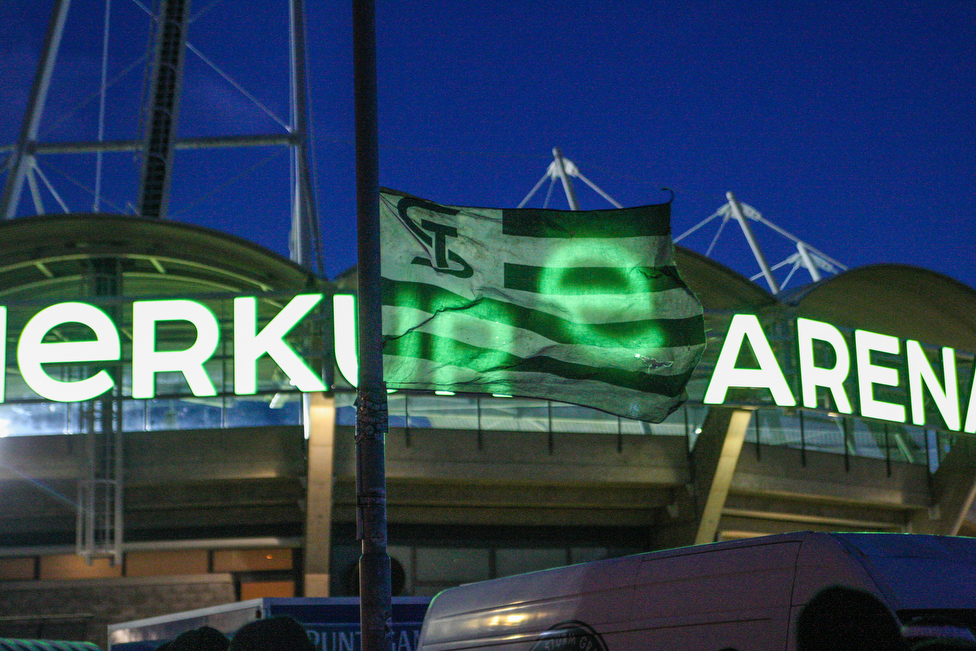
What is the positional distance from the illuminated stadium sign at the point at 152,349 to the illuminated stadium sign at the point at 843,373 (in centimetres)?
828

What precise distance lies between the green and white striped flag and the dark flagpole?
893 mm

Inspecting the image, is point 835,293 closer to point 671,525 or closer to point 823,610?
point 671,525

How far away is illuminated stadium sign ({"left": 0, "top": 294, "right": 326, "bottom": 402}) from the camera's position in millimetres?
20547

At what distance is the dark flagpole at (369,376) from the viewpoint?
849 cm

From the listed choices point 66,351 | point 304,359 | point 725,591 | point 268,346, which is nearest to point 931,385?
point 304,359

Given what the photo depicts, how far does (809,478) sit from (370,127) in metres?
22.9

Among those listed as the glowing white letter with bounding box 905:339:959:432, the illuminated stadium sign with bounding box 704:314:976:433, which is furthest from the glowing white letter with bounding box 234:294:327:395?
the glowing white letter with bounding box 905:339:959:432

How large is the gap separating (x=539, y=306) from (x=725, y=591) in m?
3.93

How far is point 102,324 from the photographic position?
20953mm

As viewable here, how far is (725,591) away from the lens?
7934 millimetres

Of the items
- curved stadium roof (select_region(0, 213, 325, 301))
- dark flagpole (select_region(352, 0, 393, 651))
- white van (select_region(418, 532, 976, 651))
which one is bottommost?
white van (select_region(418, 532, 976, 651))

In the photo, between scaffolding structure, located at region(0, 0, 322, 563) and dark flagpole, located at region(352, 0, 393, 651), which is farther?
scaffolding structure, located at region(0, 0, 322, 563)

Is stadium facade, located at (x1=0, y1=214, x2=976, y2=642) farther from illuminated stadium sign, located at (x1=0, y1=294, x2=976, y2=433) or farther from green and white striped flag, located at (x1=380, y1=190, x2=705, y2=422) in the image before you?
green and white striped flag, located at (x1=380, y1=190, x2=705, y2=422)

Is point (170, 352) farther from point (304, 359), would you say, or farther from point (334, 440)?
point (334, 440)
